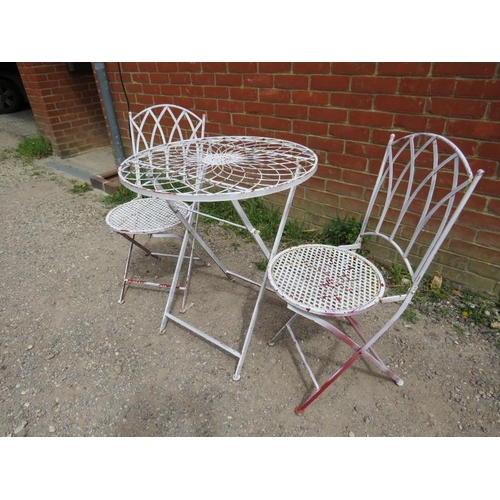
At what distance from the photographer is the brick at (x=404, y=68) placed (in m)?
2.01

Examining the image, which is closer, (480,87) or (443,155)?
(480,87)

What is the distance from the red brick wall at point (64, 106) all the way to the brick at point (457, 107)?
502 cm

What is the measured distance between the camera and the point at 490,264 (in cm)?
218

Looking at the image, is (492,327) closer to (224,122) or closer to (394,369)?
(394,369)

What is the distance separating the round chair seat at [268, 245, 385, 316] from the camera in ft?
5.03

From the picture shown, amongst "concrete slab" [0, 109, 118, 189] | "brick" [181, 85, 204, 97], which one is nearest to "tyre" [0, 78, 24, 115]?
"concrete slab" [0, 109, 118, 189]

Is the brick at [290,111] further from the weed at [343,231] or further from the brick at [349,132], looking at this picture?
the weed at [343,231]

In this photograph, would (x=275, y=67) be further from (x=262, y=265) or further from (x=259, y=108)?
(x=262, y=265)

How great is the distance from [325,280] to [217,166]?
2.72 feet

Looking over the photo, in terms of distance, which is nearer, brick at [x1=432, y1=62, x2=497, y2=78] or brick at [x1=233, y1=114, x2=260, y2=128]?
brick at [x1=432, y1=62, x2=497, y2=78]

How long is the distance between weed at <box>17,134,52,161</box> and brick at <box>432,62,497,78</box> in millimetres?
5476

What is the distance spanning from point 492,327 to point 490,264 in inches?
15.2

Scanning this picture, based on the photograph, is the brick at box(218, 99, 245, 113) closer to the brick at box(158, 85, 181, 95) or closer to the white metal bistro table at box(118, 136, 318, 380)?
the brick at box(158, 85, 181, 95)
